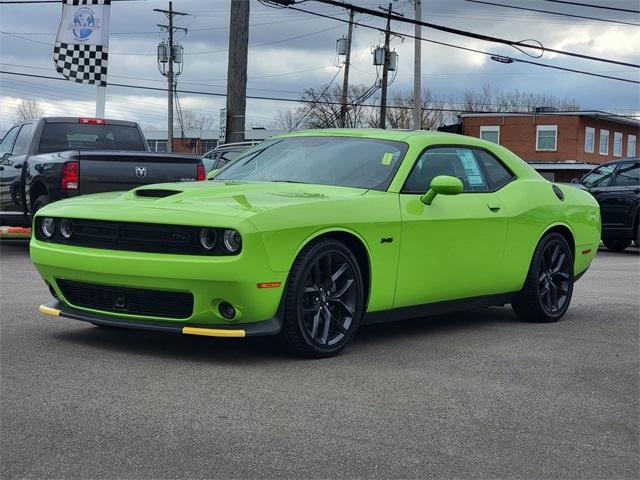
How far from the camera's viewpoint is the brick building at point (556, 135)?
5172 cm

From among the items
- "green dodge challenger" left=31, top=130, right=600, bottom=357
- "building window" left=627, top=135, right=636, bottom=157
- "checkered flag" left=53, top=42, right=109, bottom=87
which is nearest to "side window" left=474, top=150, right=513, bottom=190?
"green dodge challenger" left=31, top=130, right=600, bottom=357

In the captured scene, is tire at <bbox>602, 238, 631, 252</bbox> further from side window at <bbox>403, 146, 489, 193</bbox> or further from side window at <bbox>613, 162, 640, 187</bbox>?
side window at <bbox>403, 146, 489, 193</bbox>

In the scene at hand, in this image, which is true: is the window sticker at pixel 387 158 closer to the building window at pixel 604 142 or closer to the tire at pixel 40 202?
the tire at pixel 40 202

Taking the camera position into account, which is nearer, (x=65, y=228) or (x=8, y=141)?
(x=65, y=228)

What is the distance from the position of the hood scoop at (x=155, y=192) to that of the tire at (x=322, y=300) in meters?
0.99

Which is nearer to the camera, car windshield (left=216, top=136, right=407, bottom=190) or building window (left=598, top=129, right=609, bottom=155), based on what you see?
car windshield (left=216, top=136, right=407, bottom=190)

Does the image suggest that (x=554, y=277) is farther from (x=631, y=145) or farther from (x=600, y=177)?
(x=631, y=145)

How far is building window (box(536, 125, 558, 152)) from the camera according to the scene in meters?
52.8

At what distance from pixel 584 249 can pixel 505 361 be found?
2.56 m

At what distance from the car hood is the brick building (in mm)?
45824

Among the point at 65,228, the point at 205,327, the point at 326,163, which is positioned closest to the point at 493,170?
the point at 326,163

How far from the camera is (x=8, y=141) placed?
13148 mm

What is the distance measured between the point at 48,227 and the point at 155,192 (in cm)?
71

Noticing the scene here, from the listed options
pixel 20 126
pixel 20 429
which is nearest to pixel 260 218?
pixel 20 429
